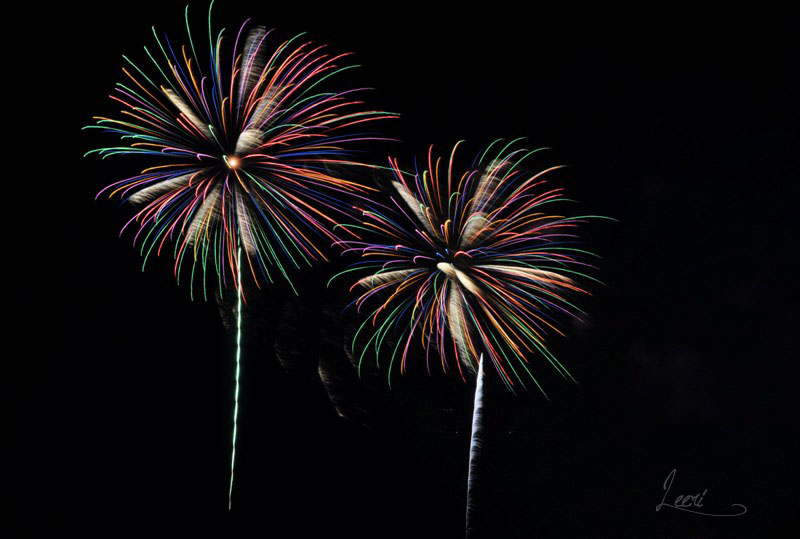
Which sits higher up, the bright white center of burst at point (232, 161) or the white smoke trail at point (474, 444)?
the bright white center of burst at point (232, 161)

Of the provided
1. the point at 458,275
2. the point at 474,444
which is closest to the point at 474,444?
the point at 474,444

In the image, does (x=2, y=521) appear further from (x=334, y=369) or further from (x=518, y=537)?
(x=518, y=537)

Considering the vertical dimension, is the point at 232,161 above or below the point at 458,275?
above

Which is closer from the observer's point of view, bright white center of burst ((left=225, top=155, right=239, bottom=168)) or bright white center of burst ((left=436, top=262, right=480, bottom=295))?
bright white center of burst ((left=225, top=155, right=239, bottom=168))

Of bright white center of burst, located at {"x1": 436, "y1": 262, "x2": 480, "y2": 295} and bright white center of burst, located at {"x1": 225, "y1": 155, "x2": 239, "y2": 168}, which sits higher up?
bright white center of burst, located at {"x1": 225, "y1": 155, "x2": 239, "y2": 168}

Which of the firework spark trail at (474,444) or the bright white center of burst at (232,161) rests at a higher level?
the bright white center of burst at (232,161)

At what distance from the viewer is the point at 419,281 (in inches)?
549

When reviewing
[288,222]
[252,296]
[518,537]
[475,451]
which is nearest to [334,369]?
[252,296]

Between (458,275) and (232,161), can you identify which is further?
(458,275)

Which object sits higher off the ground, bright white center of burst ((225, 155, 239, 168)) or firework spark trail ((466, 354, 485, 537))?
bright white center of burst ((225, 155, 239, 168))

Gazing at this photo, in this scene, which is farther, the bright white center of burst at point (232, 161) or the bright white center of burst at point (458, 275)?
the bright white center of burst at point (458, 275)

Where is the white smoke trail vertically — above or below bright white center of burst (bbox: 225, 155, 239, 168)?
below

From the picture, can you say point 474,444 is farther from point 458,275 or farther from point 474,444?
point 458,275

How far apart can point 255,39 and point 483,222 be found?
604 cm
